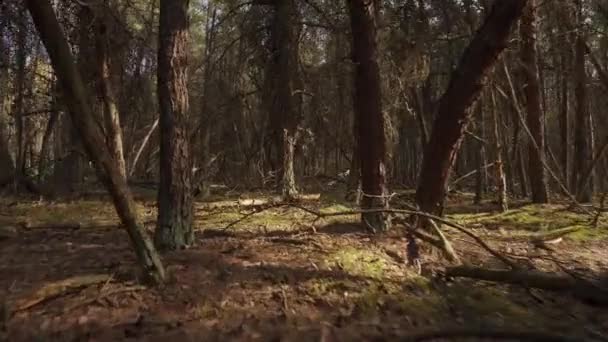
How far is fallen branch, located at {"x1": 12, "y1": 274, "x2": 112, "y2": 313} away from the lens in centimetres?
522

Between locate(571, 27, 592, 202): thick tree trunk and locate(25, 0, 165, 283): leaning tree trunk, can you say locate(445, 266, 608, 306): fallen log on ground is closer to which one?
locate(25, 0, 165, 283): leaning tree trunk

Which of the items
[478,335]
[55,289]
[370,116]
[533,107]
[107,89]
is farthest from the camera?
[533,107]

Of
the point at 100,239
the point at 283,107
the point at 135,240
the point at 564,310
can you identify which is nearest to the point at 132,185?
the point at 283,107

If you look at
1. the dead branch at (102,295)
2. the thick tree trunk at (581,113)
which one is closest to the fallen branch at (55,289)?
the dead branch at (102,295)

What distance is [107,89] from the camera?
10.7 m

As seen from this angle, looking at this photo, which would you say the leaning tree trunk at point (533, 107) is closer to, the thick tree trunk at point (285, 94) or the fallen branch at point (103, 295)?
the thick tree trunk at point (285, 94)

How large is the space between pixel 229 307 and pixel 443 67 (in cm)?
1718

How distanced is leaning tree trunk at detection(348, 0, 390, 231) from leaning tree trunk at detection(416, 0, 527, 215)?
633 millimetres

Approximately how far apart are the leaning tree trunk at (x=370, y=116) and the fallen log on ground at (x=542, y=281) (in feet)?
5.83

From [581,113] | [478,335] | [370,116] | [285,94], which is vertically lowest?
[478,335]

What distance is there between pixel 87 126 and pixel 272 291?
2.36 m

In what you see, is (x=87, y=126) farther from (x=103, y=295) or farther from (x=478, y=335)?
(x=478, y=335)

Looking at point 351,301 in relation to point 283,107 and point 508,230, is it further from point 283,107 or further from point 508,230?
point 283,107

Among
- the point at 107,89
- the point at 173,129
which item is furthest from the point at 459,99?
the point at 107,89
